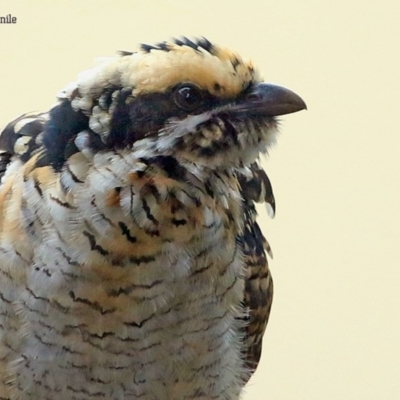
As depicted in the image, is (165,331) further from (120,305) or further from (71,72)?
(71,72)

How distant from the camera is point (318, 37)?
3.91ft

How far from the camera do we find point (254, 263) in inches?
34.3

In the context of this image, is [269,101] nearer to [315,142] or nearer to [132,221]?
[132,221]

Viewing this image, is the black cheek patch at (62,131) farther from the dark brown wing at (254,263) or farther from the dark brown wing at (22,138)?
the dark brown wing at (254,263)

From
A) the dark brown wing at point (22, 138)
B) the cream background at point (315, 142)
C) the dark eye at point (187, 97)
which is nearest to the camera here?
the dark eye at point (187, 97)

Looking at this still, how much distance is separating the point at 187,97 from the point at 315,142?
0.60 meters

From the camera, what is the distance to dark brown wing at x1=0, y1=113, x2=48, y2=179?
788 millimetres

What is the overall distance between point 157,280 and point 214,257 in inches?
3.0

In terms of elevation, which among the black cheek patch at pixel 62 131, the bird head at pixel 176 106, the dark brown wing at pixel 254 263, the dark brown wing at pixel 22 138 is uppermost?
the bird head at pixel 176 106

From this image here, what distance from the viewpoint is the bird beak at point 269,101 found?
72 cm

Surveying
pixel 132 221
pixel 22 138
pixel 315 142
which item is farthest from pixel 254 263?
pixel 315 142

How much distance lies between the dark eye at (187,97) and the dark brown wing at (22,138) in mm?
185

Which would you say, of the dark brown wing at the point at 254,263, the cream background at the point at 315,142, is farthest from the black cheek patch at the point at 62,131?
the cream background at the point at 315,142

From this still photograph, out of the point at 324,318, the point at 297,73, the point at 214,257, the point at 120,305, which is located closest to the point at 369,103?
the point at 297,73
